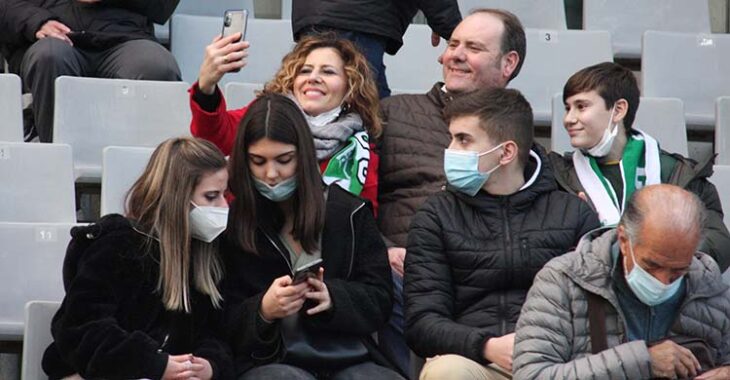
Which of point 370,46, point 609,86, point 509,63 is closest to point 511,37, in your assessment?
point 509,63

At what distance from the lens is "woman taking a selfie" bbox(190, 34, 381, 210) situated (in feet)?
15.1

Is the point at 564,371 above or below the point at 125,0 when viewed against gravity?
below

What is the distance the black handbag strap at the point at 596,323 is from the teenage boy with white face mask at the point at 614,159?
93cm

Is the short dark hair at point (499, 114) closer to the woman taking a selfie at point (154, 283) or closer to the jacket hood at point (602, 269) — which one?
the jacket hood at point (602, 269)

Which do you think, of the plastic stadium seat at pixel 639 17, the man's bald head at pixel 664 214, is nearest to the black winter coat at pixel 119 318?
the man's bald head at pixel 664 214

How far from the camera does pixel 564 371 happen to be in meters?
3.71

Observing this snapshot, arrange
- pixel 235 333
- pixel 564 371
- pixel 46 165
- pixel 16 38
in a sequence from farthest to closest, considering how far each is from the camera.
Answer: pixel 16 38, pixel 46 165, pixel 235 333, pixel 564 371

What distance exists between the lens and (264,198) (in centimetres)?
430

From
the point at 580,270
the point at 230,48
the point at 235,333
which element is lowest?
the point at 235,333

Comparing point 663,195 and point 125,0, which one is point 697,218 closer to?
point 663,195

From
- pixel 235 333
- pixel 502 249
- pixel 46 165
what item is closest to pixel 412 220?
pixel 502 249

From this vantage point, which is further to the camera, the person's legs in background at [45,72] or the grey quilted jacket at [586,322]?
the person's legs in background at [45,72]

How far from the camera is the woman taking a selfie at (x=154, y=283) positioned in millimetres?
3912

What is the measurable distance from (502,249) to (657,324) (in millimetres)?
512
